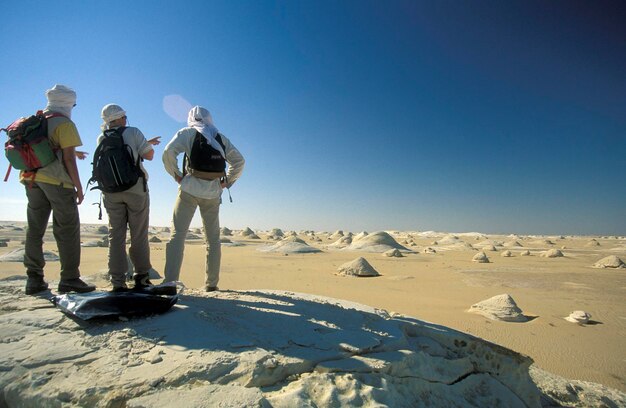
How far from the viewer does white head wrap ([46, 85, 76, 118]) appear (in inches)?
117

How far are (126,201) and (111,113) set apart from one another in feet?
2.91

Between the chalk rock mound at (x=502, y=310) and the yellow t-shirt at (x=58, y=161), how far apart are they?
5939mm

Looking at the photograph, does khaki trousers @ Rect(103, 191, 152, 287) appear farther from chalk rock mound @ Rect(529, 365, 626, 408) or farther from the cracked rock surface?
chalk rock mound @ Rect(529, 365, 626, 408)

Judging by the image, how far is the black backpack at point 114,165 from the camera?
2842mm

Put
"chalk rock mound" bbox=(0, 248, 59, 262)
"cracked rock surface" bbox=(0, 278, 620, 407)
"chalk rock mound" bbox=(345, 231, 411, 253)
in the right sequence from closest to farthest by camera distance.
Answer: "cracked rock surface" bbox=(0, 278, 620, 407), "chalk rock mound" bbox=(0, 248, 59, 262), "chalk rock mound" bbox=(345, 231, 411, 253)

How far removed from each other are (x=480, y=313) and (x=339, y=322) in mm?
3935

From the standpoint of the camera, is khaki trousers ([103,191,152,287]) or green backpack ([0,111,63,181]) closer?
green backpack ([0,111,63,181])

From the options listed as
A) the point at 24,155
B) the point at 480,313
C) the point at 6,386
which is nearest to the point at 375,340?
the point at 6,386

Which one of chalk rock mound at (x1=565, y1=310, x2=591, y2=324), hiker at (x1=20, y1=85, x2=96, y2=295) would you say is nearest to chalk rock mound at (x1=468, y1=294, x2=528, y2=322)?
chalk rock mound at (x1=565, y1=310, x2=591, y2=324)

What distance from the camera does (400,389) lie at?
6.00 ft

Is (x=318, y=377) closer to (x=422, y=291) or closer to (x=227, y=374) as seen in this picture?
(x=227, y=374)

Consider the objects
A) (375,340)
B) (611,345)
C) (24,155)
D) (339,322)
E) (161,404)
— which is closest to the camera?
(161,404)

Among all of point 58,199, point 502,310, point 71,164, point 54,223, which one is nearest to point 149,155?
point 71,164

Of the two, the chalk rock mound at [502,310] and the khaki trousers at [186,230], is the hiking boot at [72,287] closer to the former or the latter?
the khaki trousers at [186,230]
